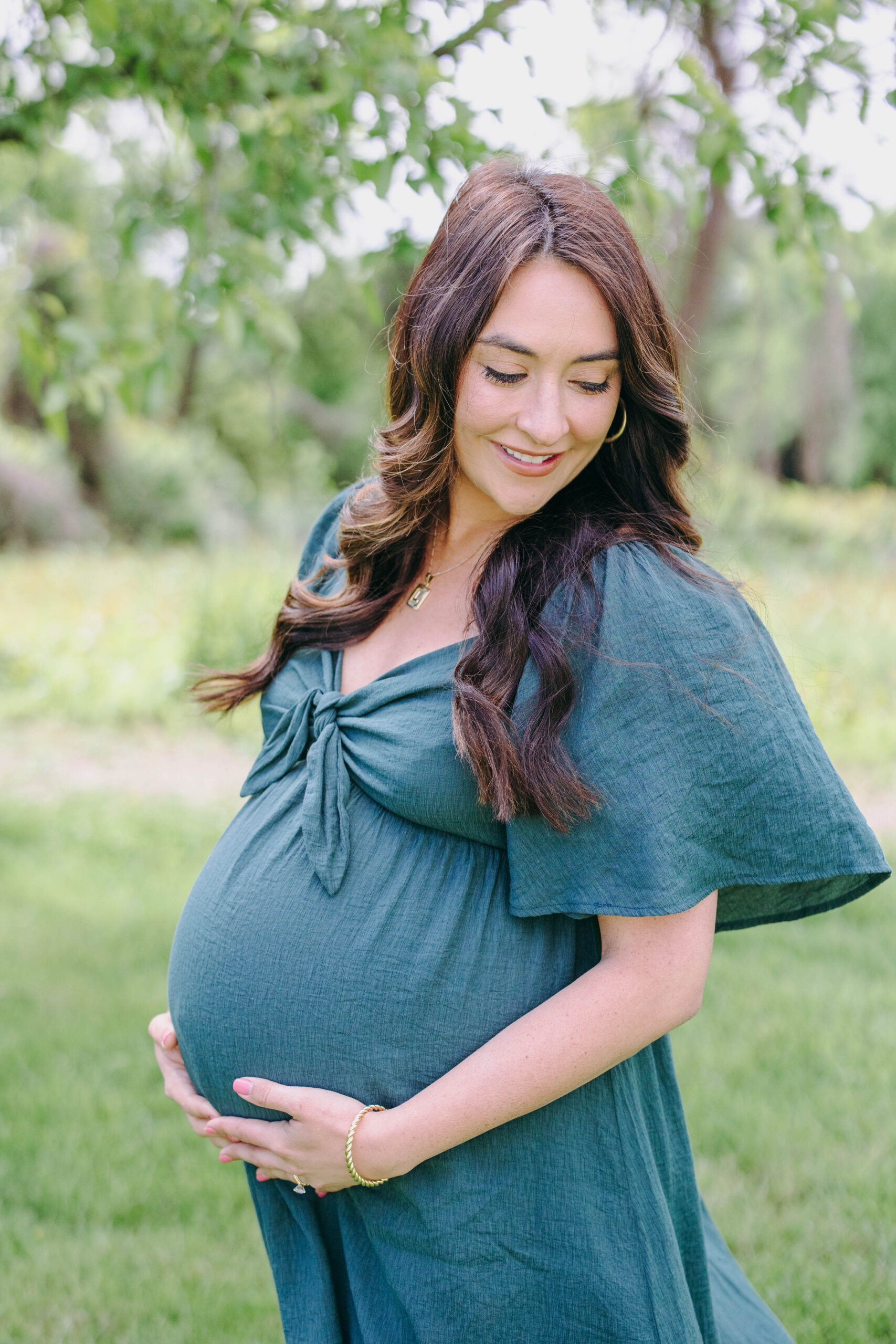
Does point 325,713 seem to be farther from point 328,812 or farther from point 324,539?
point 324,539

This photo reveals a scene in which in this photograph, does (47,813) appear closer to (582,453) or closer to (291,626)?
(291,626)

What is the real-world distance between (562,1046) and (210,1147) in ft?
6.23

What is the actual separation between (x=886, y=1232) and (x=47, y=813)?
13.3 feet

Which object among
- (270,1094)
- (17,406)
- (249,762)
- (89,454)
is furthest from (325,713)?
(17,406)

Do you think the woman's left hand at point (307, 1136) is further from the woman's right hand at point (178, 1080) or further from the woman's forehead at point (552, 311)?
the woman's forehead at point (552, 311)

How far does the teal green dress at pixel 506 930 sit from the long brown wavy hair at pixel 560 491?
39mm

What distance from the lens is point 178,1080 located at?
1662mm

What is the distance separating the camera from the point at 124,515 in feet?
42.9

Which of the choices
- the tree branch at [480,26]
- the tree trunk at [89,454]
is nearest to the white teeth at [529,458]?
the tree branch at [480,26]

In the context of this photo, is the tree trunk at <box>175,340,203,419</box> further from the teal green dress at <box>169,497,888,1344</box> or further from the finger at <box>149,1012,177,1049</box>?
the teal green dress at <box>169,497,888,1344</box>

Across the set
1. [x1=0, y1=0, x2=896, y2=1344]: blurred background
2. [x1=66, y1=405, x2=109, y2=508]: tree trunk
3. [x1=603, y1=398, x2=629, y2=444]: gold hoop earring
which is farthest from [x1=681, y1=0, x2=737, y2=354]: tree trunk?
[x1=66, y1=405, x2=109, y2=508]: tree trunk

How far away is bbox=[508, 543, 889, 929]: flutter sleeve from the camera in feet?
4.23

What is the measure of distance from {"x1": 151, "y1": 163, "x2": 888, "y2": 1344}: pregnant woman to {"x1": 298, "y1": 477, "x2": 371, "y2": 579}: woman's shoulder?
402 mm

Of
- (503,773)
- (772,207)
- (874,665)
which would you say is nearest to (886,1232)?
(503,773)
